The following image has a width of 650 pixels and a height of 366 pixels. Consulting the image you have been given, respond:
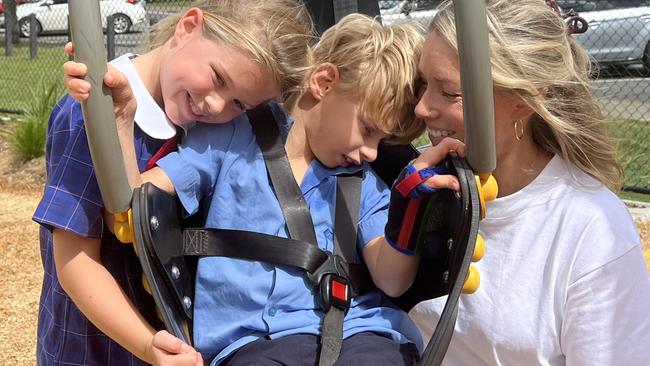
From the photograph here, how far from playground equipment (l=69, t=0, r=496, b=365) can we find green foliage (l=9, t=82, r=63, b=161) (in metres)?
5.39

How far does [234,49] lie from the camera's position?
184 centimetres

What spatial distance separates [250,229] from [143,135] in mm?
293

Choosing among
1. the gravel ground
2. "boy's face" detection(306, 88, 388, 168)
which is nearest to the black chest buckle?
"boy's face" detection(306, 88, 388, 168)

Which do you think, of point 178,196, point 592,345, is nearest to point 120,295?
point 178,196

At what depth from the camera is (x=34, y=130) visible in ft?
22.9

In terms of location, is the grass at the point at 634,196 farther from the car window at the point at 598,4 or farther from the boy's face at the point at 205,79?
the boy's face at the point at 205,79

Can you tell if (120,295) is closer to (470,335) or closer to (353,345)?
(353,345)

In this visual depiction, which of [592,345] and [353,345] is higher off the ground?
[353,345]

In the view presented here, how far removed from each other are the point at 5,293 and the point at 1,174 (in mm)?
2581

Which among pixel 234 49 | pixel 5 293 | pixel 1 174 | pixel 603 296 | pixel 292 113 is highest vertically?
pixel 234 49

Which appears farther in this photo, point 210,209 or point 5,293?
point 5,293

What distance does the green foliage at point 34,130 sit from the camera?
698cm

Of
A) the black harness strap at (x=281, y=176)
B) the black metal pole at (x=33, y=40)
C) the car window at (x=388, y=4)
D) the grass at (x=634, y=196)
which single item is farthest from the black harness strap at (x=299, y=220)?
the black metal pole at (x=33, y=40)

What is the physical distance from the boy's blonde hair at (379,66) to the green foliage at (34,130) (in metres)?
5.31
